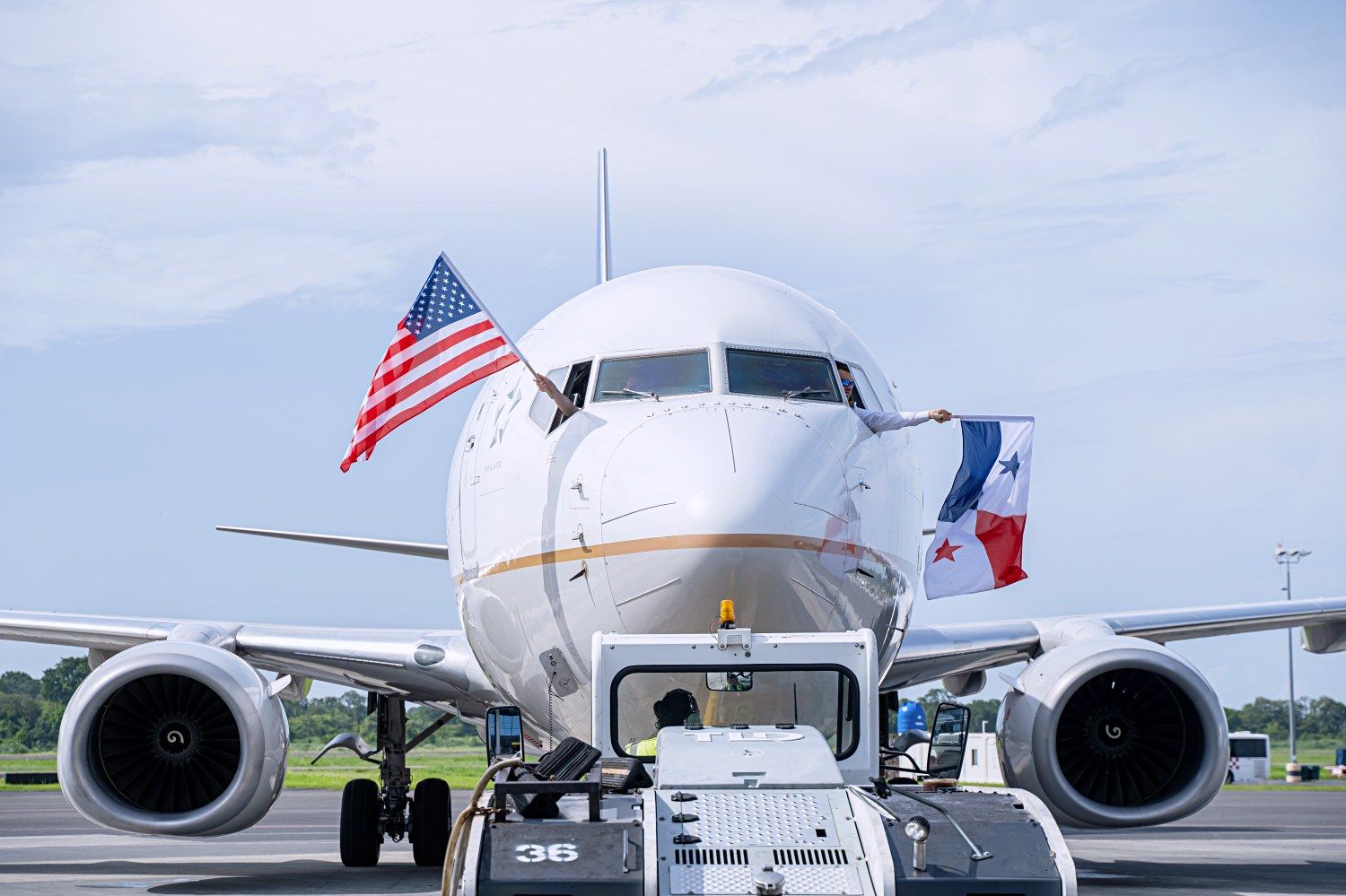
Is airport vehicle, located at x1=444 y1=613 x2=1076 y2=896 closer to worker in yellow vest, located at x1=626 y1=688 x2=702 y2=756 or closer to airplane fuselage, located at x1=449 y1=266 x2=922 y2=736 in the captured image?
worker in yellow vest, located at x1=626 y1=688 x2=702 y2=756

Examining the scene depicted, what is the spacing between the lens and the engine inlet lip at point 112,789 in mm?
12562

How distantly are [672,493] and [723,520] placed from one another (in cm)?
42

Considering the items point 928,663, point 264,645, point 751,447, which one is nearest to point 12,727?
point 264,645

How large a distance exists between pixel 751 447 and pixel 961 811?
137 inches

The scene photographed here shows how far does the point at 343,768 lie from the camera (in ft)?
226

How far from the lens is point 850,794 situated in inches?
293

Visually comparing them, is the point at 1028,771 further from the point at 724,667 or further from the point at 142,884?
the point at 142,884

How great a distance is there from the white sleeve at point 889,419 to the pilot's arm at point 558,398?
1957mm

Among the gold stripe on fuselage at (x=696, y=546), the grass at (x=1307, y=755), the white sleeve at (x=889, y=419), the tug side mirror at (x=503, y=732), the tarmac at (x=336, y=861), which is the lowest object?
the grass at (x=1307, y=755)

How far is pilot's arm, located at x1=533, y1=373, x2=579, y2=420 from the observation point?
11.3 metres

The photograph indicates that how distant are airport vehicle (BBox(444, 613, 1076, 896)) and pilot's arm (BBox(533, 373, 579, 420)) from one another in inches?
114

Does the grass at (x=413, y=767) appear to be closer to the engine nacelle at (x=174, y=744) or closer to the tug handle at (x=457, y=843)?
the engine nacelle at (x=174, y=744)

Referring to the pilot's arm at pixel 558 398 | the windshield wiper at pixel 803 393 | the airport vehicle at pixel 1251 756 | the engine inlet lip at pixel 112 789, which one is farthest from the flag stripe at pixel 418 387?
the airport vehicle at pixel 1251 756

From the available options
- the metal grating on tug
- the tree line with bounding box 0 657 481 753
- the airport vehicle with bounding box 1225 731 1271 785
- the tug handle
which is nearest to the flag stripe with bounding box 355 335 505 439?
the tug handle
